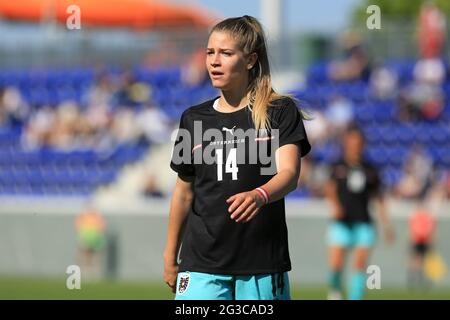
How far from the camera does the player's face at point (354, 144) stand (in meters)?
14.3

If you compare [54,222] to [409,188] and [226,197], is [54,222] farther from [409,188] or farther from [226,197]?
[226,197]

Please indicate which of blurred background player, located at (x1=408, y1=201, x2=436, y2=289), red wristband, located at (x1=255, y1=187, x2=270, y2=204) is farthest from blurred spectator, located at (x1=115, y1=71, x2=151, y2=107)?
red wristband, located at (x1=255, y1=187, x2=270, y2=204)

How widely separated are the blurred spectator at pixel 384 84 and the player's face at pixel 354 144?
28.6ft

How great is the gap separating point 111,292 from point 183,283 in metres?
8.96

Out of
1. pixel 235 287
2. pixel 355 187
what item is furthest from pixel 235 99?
pixel 355 187

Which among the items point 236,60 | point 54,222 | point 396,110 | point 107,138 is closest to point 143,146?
point 107,138

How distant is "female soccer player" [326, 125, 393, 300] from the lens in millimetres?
14227

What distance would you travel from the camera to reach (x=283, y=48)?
25.3m

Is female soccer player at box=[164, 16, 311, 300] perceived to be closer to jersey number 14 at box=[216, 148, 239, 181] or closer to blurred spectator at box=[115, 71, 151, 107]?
jersey number 14 at box=[216, 148, 239, 181]

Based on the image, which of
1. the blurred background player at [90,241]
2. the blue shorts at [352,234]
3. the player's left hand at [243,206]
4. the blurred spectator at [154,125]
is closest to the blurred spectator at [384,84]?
the blurred spectator at [154,125]

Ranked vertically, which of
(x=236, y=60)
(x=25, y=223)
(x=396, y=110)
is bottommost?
(x=25, y=223)

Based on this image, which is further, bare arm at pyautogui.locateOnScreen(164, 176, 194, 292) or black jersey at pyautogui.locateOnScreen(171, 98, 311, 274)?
bare arm at pyautogui.locateOnScreen(164, 176, 194, 292)

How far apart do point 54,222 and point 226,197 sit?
17.4 m
